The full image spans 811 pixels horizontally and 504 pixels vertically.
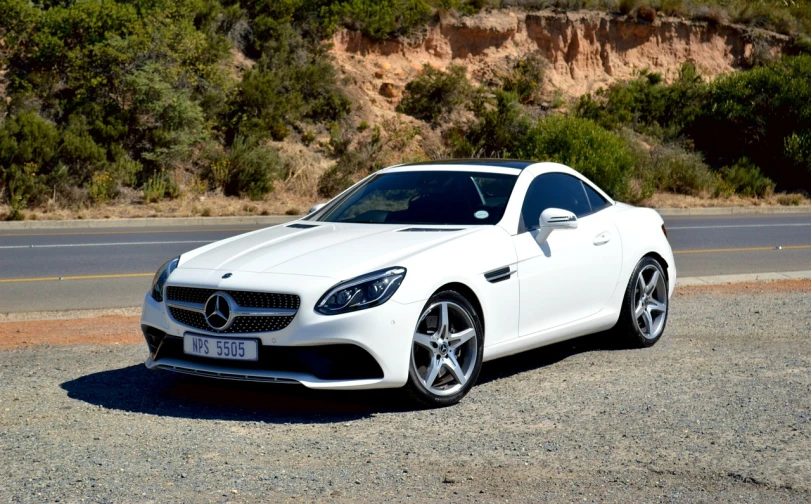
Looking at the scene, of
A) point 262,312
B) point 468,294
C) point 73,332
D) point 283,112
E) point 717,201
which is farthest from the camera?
point 283,112

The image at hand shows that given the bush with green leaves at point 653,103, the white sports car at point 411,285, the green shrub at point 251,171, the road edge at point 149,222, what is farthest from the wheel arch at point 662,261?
the bush with green leaves at point 653,103

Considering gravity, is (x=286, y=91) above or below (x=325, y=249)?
above

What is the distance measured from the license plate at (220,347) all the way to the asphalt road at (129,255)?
520cm

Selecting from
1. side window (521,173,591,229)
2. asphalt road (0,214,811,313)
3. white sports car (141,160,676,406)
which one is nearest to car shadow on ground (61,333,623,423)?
white sports car (141,160,676,406)

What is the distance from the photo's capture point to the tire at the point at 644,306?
7996 mm

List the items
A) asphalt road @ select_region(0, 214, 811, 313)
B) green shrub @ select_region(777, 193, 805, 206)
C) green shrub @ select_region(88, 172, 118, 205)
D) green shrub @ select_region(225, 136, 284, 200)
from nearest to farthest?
asphalt road @ select_region(0, 214, 811, 313), green shrub @ select_region(88, 172, 118, 205), green shrub @ select_region(225, 136, 284, 200), green shrub @ select_region(777, 193, 805, 206)

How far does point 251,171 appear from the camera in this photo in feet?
92.0

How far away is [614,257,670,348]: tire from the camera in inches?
315

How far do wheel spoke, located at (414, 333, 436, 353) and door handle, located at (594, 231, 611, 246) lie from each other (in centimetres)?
198

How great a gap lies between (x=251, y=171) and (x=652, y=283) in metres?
20.8

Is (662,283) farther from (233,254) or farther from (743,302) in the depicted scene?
(233,254)

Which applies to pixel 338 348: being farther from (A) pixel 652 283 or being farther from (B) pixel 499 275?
(A) pixel 652 283

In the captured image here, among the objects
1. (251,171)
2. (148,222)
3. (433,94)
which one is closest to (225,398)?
(148,222)

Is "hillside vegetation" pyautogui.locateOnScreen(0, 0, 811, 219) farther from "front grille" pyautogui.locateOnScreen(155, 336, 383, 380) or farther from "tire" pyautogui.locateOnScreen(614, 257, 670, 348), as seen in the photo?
"front grille" pyautogui.locateOnScreen(155, 336, 383, 380)
